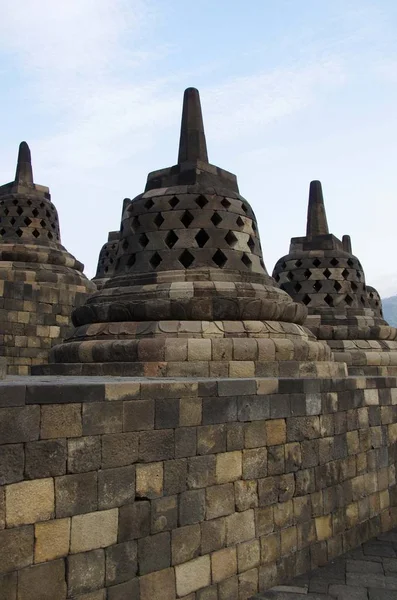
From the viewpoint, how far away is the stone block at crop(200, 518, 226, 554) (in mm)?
5230

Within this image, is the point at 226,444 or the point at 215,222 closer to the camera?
the point at 226,444

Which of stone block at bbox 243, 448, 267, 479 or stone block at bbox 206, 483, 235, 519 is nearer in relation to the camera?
stone block at bbox 206, 483, 235, 519

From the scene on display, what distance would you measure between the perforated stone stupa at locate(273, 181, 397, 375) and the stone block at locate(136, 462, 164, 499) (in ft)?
23.2

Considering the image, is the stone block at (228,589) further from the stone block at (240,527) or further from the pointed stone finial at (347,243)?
the pointed stone finial at (347,243)

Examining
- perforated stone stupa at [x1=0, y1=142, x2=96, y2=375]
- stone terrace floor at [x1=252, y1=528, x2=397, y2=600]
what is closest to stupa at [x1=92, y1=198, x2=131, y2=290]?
perforated stone stupa at [x1=0, y1=142, x2=96, y2=375]

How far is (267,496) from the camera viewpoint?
5.88m

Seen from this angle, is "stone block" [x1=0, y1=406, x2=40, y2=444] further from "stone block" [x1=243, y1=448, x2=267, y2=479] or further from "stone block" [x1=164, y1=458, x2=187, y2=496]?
"stone block" [x1=243, y1=448, x2=267, y2=479]

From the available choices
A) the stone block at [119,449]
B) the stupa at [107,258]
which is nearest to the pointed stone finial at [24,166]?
the stupa at [107,258]

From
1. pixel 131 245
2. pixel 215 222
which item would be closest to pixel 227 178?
pixel 215 222

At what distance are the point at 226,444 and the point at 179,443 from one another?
1.97ft

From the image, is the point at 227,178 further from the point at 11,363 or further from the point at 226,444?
the point at 11,363

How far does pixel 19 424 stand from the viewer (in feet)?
13.3

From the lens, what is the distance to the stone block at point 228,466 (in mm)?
5431

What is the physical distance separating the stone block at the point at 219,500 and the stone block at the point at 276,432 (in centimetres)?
70
